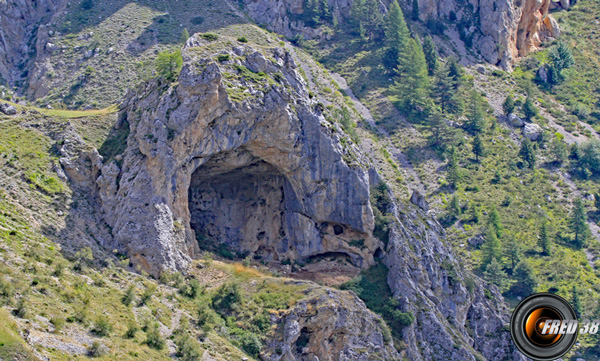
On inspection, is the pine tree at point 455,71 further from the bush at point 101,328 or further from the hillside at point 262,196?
the bush at point 101,328

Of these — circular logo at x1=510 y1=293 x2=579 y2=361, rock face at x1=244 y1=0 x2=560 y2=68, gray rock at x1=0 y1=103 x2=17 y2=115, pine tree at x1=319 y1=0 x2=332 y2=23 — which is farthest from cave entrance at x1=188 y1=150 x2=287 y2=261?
pine tree at x1=319 y1=0 x2=332 y2=23

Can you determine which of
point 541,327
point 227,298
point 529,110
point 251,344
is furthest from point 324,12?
point 541,327

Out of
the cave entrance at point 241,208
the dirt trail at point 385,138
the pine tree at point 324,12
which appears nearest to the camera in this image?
the cave entrance at point 241,208

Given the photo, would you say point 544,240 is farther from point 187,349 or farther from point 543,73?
point 187,349

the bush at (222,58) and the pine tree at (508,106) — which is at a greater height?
the bush at (222,58)

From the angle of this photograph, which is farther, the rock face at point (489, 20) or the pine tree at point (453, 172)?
the rock face at point (489, 20)

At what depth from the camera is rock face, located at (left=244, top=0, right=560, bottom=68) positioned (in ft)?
438

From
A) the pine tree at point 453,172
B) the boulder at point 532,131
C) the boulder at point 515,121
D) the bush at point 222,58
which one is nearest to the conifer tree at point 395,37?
the boulder at point 515,121

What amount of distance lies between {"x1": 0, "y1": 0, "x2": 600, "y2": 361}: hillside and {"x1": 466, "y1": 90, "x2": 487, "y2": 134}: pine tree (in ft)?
1.23

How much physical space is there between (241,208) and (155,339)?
91.1 ft

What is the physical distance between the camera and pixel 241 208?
7325cm

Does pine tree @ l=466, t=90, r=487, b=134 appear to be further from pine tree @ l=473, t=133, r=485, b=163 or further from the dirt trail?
the dirt trail

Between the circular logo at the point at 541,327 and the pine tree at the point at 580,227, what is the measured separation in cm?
7224

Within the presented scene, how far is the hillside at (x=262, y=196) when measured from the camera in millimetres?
52656
